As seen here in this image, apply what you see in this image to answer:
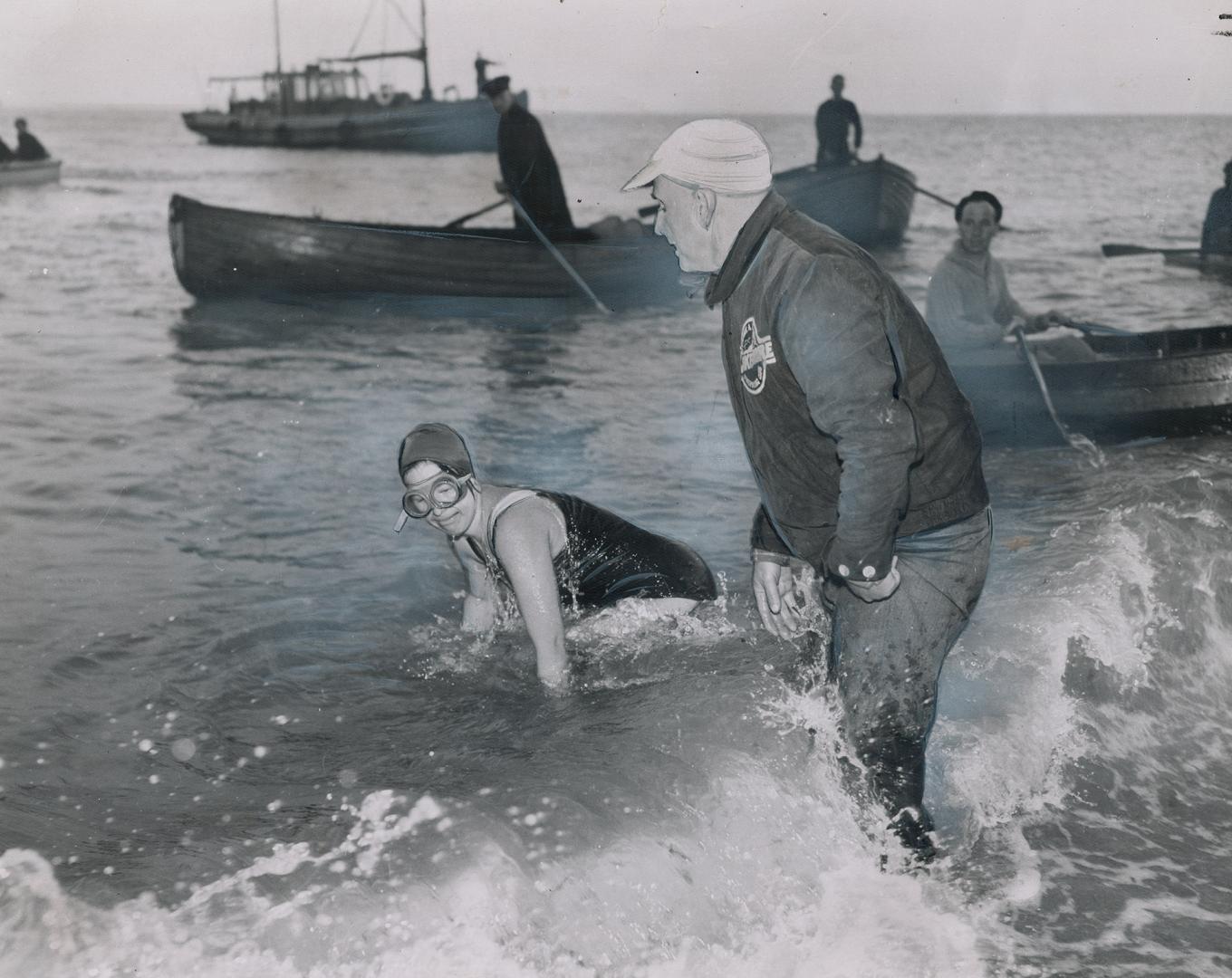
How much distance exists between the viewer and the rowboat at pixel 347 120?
4031 cm

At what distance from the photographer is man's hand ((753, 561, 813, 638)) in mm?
3135

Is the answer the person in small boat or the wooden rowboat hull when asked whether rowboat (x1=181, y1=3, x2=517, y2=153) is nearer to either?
the wooden rowboat hull

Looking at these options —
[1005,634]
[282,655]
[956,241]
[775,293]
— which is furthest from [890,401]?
[956,241]

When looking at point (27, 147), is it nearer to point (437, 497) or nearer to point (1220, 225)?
point (1220, 225)

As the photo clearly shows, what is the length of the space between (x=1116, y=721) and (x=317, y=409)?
27.5ft

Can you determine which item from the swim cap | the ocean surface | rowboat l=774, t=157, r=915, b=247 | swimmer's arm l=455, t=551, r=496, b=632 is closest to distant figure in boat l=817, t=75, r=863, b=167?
rowboat l=774, t=157, r=915, b=247

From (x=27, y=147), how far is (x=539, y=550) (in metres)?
25.1

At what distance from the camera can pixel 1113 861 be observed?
3.60m

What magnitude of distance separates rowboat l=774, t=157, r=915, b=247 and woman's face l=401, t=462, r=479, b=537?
51.4ft

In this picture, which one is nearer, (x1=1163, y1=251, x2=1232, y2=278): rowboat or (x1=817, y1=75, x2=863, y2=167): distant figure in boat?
(x1=1163, y1=251, x2=1232, y2=278): rowboat

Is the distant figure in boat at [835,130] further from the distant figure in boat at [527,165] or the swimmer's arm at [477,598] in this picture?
the swimmer's arm at [477,598]

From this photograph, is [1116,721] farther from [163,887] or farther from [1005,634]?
[163,887]

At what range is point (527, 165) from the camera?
12.9 metres

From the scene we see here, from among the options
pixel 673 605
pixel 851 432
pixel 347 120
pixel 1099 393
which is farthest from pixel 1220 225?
pixel 347 120
